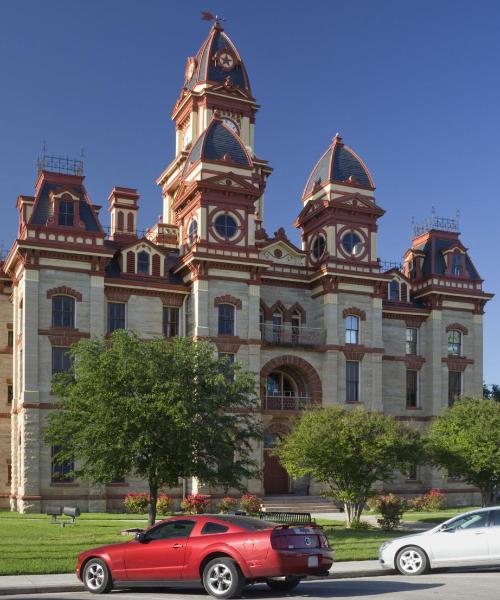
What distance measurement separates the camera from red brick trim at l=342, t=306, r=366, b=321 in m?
48.2

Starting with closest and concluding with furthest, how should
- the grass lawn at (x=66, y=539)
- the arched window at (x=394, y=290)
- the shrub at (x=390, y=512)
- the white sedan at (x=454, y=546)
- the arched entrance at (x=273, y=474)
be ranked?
the white sedan at (x=454, y=546) → the grass lawn at (x=66, y=539) → the shrub at (x=390, y=512) → the arched entrance at (x=273, y=474) → the arched window at (x=394, y=290)

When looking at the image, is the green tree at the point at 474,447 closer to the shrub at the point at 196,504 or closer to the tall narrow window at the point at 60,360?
the shrub at the point at 196,504

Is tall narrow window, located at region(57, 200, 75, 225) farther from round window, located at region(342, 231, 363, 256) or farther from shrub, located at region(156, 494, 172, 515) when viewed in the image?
round window, located at region(342, 231, 363, 256)

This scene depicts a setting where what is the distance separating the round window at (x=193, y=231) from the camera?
45594mm

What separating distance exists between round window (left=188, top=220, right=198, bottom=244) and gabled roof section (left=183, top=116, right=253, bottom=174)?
344 centimetres

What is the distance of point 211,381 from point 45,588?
12.2 m

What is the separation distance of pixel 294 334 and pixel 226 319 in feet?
16.1

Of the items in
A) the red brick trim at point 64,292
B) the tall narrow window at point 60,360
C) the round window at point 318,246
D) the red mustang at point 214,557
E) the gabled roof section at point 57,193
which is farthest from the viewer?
the round window at point 318,246

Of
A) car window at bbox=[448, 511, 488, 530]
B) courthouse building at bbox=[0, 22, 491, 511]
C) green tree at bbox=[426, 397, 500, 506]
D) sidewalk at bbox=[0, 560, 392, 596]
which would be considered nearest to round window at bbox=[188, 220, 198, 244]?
courthouse building at bbox=[0, 22, 491, 511]

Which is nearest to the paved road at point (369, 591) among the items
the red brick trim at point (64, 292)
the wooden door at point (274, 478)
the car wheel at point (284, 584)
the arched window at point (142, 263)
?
the car wheel at point (284, 584)

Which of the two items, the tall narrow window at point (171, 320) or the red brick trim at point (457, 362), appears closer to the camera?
the tall narrow window at point (171, 320)

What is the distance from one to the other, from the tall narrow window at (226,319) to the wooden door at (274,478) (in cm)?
731

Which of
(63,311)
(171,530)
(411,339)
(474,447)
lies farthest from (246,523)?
(411,339)

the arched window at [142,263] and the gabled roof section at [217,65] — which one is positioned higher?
the gabled roof section at [217,65]
